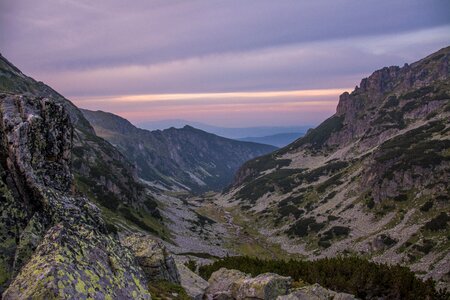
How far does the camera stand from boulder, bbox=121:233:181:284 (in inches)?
914

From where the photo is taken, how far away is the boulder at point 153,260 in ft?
76.2

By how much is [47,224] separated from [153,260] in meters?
9.86

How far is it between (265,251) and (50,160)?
9701 centimetres

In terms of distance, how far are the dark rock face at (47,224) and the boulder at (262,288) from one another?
9.59 meters

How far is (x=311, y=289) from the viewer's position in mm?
24125

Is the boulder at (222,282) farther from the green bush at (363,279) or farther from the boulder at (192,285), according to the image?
the green bush at (363,279)

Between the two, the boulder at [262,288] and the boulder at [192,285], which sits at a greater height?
the boulder at [262,288]

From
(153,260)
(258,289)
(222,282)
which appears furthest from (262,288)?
(153,260)

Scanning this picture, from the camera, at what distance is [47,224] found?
14.9 metres

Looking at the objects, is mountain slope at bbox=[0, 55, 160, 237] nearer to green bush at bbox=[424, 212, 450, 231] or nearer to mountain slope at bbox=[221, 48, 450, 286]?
mountain slope at bbox=[221, 48, 450, 286]

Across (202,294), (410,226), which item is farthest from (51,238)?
(410,226)

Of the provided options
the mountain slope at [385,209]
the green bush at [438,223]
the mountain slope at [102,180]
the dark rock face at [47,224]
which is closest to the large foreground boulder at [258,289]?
the dark rock face at [47,224]

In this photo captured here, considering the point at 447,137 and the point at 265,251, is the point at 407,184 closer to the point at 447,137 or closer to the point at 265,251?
the point at 447,137

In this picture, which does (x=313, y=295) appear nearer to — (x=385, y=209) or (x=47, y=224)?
(x=47, y=224)
